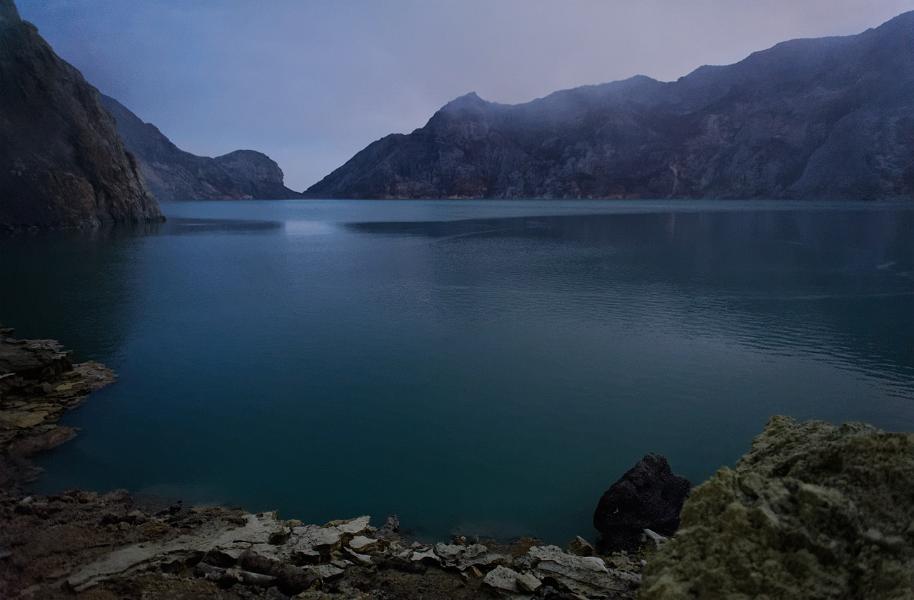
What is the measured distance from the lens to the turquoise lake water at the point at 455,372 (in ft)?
46.9

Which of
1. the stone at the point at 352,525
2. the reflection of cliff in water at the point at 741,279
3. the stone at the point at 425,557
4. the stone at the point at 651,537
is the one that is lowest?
the stone at the point at 651,537

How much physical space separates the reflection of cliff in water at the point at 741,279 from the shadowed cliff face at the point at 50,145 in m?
46.9

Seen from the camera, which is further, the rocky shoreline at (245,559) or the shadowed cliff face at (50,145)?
the shadowed cliff face at (50,145)

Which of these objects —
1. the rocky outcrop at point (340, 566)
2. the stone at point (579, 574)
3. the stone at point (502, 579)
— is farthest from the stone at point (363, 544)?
the stone at point (579, 574)

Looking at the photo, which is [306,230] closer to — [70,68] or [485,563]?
[70,68]

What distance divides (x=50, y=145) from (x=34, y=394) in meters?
72.7

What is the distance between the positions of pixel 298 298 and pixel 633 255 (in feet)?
97.0

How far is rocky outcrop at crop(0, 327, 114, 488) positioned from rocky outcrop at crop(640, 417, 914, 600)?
14734mm

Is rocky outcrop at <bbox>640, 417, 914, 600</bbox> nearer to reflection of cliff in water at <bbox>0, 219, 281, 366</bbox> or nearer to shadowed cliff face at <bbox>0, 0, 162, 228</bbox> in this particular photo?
reflection of cliff in water at <bbox>0, 219, 281, 366</bbox>

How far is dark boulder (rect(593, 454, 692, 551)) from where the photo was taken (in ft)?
37.4

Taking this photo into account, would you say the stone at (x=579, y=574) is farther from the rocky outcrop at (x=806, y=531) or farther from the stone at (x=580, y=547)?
the rocky outcrop at (x=806, y=531)

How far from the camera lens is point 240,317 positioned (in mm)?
30234

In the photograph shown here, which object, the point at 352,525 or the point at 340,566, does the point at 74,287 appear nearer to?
the point at 352,525

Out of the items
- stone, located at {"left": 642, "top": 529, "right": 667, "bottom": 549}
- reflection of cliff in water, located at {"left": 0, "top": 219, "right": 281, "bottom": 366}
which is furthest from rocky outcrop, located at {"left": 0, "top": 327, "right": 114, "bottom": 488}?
stone, located at {"left": 642, "top": 529, "right": 667, "bottom": 549}
